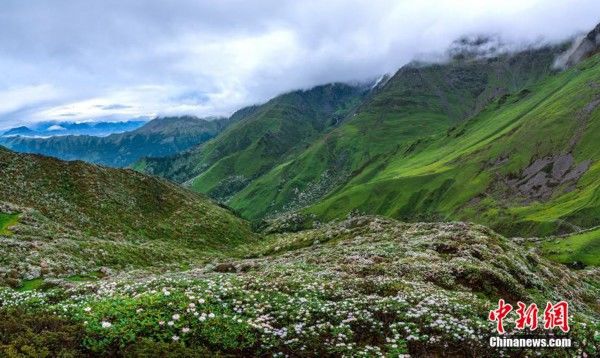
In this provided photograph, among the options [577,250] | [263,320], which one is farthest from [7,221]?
[577,250]

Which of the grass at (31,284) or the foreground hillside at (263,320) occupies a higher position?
the foreground hillside at (263,320)

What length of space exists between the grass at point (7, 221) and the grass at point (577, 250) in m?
131

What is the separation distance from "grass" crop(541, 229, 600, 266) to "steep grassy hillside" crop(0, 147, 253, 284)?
298 feet

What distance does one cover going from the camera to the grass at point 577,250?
123m

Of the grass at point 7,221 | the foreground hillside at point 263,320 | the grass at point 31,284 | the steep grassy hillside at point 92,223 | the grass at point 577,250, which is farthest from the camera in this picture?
the grass at point 577,250

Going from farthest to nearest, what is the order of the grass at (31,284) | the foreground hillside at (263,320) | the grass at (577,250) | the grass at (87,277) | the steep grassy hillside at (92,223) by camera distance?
the grass at (577,250)
the steep grassy hillside at (92,223)
the grass at (87,277)
the grass at (31,284)
the foreground hillside at (263,320)

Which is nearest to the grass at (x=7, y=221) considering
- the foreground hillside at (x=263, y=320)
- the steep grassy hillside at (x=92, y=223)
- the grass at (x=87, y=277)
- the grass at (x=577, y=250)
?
the steep grassy hillside at (x=92, y=223)

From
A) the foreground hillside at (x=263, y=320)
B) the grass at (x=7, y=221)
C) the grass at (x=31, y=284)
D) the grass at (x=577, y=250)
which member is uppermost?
the grass at (x=7, y=221)

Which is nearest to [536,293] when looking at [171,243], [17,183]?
[171,243]

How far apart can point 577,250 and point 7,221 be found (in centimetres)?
13983

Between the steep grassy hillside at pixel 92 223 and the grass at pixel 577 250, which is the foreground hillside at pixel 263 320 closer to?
the steep grassy hillside at pixel 92 223

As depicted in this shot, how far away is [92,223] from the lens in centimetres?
8475

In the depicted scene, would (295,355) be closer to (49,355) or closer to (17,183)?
(49,355)

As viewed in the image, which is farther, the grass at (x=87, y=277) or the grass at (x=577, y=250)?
the grass at (x=577, y=250)
